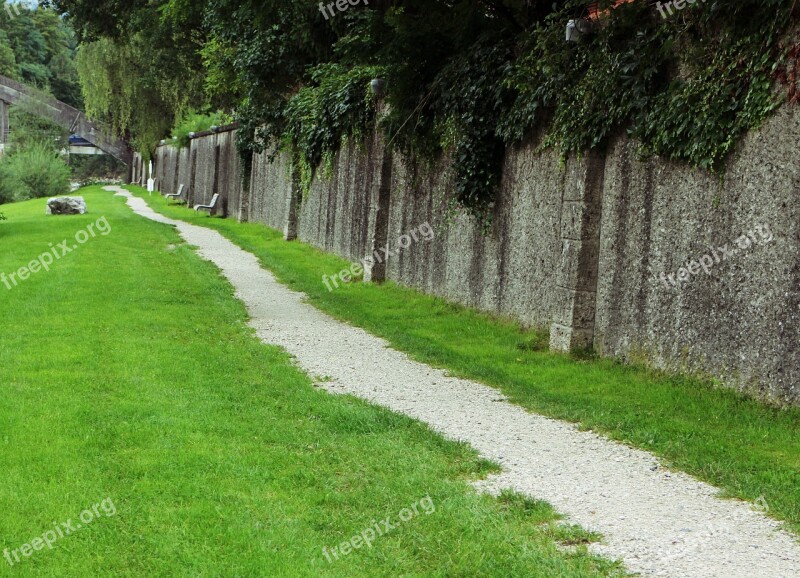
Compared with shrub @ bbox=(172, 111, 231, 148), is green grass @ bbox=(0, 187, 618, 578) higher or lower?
lower

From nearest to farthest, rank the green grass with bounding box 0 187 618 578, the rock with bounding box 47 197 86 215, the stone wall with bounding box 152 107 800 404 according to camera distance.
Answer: the green grass with bounding box 0 187 618 578 → the stone wall with bounding box 152 107 800 404 → the rock with bounding box 47 197 86 215

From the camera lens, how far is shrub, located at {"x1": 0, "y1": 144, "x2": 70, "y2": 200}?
42.3 m

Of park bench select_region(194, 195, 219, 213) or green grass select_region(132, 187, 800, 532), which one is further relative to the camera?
park bench select_region(194, 195, 219, 213)

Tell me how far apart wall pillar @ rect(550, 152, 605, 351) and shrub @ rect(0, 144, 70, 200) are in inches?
1403

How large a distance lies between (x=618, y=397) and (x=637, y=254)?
1.65 metres

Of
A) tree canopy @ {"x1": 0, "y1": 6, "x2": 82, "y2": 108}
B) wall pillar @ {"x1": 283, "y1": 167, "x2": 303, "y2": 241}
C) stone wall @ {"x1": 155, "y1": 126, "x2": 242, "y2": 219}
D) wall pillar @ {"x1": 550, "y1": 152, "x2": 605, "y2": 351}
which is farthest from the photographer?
A: tree canopy @ {"x1": 0, "y1": 6, "x2": 82, "y2": 108}

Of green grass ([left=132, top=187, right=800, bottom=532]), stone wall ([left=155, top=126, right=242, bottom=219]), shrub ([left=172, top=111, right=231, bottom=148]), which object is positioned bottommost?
green grass ([left=132, top=187, right=800, bottom=532])

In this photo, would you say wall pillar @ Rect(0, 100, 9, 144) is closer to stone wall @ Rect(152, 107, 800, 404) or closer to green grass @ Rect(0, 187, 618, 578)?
stone wall @ Rect(152, 107, 800, 404)

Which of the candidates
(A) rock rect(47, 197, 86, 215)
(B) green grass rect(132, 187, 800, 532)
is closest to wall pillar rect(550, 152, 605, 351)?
(B) green grass rect(132, 187, 800, 532)

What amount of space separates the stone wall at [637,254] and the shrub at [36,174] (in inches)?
1230

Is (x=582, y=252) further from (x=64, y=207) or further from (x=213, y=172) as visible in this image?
(x=213, y=172)

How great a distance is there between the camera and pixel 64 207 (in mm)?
28781

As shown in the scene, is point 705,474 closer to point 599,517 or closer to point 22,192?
point 599,517

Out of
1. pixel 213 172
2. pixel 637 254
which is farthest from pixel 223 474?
pixel 213 172
